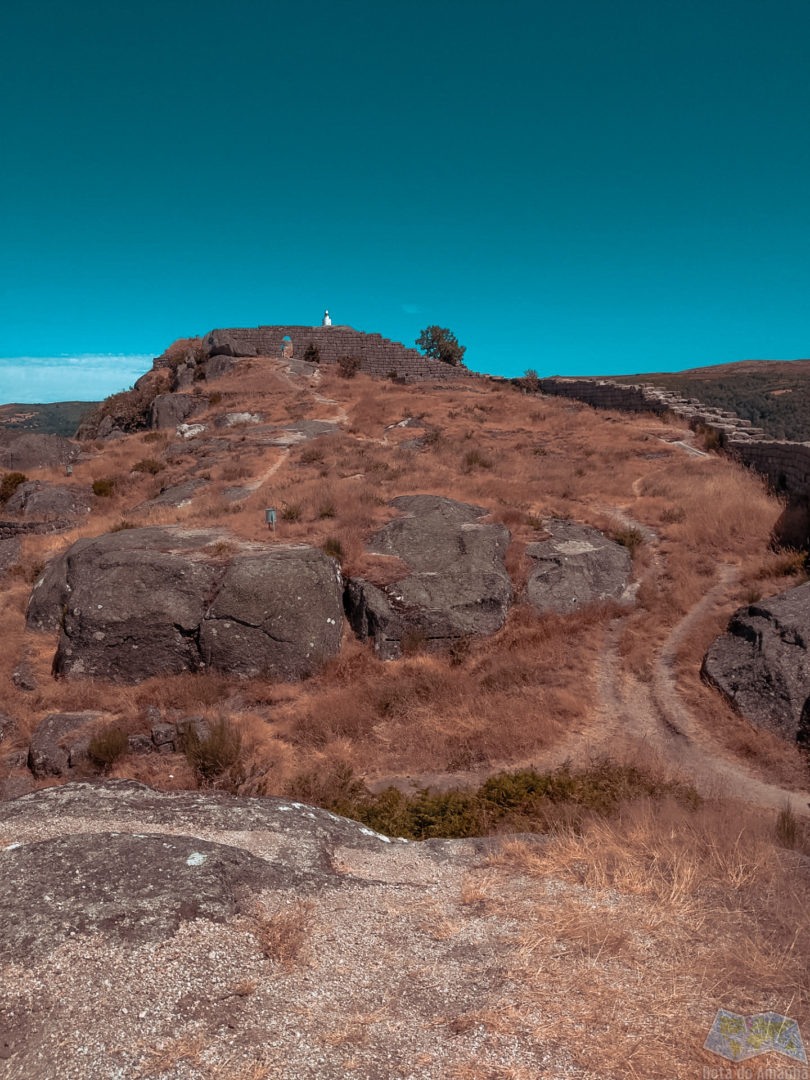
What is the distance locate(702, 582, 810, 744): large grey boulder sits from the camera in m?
8.09

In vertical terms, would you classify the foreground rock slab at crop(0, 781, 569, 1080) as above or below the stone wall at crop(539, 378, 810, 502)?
below

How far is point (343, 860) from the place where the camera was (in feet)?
16.2

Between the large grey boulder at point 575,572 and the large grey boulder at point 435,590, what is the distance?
0.66m

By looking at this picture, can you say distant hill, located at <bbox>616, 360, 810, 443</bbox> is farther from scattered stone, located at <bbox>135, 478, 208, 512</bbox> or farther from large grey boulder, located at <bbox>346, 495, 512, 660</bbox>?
scattered stone, located at <bbox>135, 478, 208, 512</bbox>

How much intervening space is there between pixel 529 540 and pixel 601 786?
7.53 metres

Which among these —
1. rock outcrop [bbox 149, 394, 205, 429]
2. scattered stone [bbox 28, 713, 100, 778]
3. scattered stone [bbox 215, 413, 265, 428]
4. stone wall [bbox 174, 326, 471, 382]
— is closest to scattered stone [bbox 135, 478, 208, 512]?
scattered stone [bbox 28, 713, 100, 778]

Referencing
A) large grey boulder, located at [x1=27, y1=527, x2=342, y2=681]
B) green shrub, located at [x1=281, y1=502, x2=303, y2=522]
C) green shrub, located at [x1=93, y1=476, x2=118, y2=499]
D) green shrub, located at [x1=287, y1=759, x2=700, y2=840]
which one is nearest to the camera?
green shrub, located at [x1=287, y1=759, x2=700, y2=840]

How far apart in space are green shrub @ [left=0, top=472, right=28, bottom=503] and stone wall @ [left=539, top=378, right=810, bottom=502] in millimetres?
22472

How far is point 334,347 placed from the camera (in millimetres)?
38781

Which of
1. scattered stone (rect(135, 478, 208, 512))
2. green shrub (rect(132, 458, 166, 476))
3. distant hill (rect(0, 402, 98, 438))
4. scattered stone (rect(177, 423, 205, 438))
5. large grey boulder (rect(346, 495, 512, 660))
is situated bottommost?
large grey boulder (rect(346, 495, 512, 660))

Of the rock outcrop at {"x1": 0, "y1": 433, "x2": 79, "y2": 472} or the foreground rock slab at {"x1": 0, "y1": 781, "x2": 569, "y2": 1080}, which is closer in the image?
the foreground rock slab at {"x1": 0, "y1": 781, "x2": 569, "y2": 1080}

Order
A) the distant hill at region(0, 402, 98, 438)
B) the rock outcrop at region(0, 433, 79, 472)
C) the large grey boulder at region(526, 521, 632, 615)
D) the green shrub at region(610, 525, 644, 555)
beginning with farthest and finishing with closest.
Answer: the distant hill at region(0, 402, 98, 438) → the rock outcrop at region(0, 433, 79, 472) → the green shrub at region(610, 525, 644, 555) → the large grey boulder at region(526, 521, 632, 615)

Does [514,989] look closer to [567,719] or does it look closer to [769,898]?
[769,898]

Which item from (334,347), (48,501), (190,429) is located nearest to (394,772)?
(48,501)
